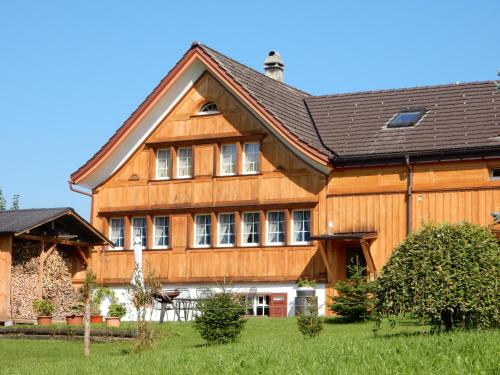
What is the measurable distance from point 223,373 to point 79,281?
2010 centimetres

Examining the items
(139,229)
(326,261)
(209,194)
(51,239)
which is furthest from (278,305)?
(51,239)

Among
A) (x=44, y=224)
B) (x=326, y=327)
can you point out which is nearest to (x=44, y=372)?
(x=326, y=327)

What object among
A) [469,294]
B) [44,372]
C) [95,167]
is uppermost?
Result: [95,167]

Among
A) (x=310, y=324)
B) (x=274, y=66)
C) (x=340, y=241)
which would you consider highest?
(x=274, y=66)

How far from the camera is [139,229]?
36.4 metres

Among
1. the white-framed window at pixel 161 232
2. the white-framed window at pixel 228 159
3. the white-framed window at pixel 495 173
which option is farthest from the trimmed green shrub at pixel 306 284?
the white-framed window at pixel 161 232

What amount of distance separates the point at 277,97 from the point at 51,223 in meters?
8.71

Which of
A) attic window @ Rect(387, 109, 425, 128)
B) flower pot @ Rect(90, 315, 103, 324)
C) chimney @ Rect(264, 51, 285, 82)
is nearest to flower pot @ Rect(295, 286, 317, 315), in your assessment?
flower pot @ Rect(90, 315, 103, 324)

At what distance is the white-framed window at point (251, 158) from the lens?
1361 inches

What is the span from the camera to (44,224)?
3319 centimetres

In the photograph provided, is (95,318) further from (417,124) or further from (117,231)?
(417,124)

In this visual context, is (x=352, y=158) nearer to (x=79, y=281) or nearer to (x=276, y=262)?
(x=276, y=262)

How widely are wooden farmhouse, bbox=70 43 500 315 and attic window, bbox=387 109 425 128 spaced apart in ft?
0.23

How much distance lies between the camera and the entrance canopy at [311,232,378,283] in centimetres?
3153
